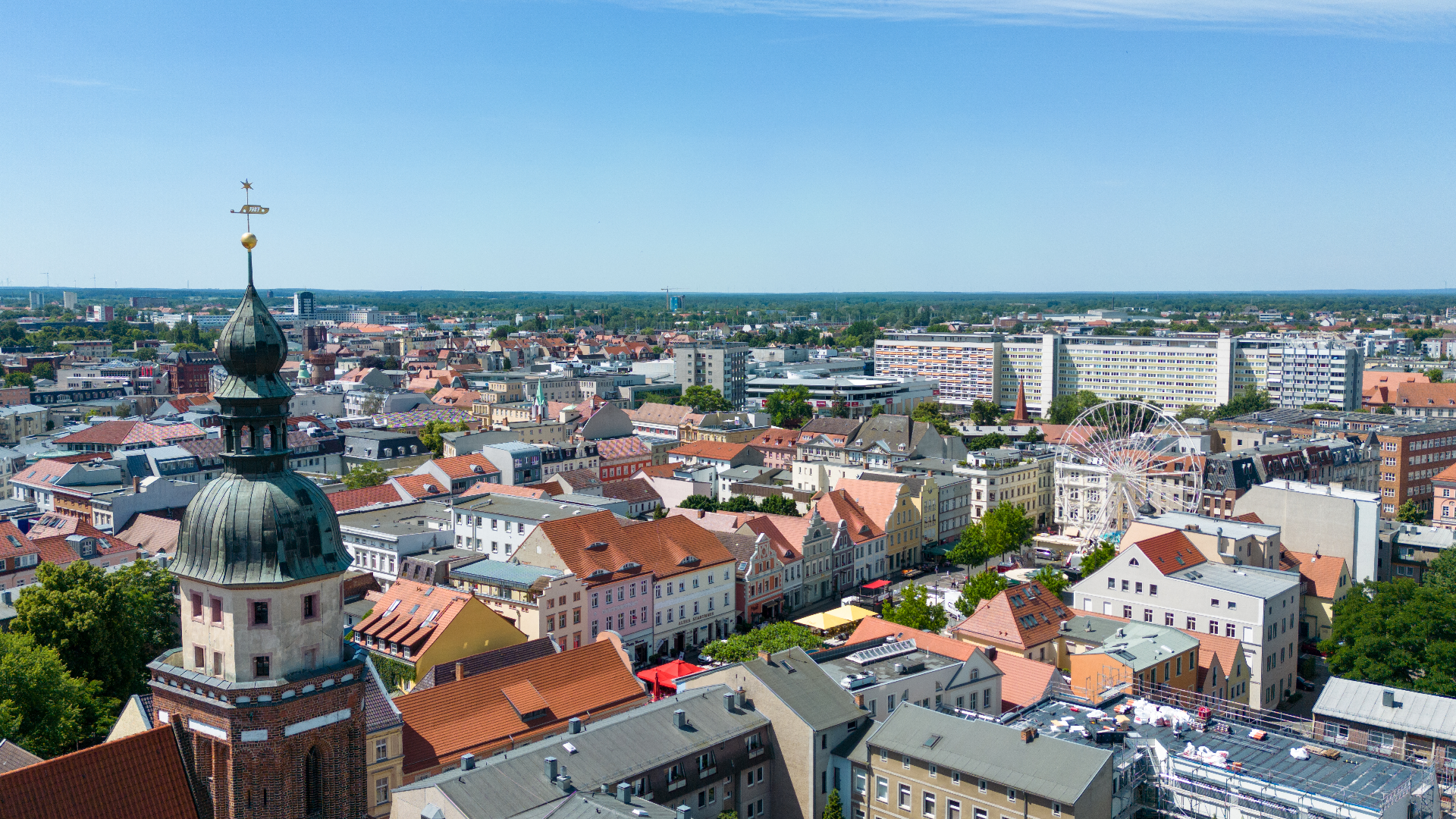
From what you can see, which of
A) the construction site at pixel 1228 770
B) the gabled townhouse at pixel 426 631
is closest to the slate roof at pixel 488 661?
the gabled townhouse at pixel 426 631

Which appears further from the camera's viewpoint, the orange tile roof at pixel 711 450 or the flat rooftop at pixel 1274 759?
the orange tile roof at pixel 711 450

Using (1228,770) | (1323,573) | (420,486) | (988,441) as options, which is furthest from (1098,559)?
(988,441)

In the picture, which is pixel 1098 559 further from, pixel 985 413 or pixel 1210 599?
pixel 985 413

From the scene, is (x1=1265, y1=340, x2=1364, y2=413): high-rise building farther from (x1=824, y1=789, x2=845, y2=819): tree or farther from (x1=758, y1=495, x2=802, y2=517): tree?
(x1=824, y1=789, x2=845, y2=819): tree

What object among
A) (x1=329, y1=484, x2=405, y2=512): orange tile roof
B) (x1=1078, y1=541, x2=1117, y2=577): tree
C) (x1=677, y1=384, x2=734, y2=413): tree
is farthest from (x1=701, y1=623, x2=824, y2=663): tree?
(x1=677, y1=384, x2=734, y2=413): tree

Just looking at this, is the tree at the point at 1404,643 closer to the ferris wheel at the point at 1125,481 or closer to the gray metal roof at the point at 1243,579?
the gray metal roof at the point at 1243,579

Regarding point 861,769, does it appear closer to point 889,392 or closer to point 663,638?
point 663,638
